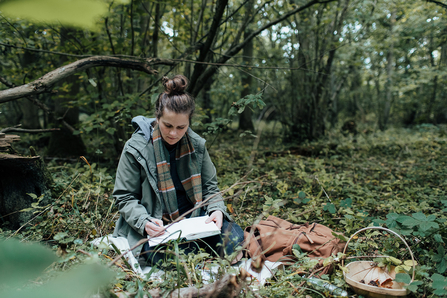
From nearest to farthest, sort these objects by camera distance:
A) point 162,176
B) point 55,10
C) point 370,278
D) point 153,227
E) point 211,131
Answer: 1. point 55,10
2. point 370,278
3. point 153,227
4. point 162,176
5. point 211,131

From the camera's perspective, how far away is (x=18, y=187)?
2.43 m

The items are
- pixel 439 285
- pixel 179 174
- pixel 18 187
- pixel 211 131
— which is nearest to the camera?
pixel 439 285

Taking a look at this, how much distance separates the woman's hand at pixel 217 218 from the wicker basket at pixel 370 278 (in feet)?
2.94

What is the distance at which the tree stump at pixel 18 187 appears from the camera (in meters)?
2.35

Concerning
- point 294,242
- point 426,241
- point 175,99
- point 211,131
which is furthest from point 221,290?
point 211,131

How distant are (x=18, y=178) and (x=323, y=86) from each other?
6.48 meters

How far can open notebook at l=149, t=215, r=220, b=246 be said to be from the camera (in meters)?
1.85

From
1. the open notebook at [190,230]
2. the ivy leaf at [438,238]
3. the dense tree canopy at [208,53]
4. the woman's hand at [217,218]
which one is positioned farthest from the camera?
the dense tree canopy at [208,53]

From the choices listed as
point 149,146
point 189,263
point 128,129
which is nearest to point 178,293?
point 189,263

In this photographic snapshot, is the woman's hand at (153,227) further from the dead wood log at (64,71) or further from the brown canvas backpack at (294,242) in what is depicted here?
the dead wood log at (64,71)

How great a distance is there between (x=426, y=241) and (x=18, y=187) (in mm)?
3364

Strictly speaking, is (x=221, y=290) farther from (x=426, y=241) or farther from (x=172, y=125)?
(x=426, y=241)

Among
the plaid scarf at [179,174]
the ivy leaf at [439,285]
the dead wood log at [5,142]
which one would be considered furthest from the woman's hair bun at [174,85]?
the ivy leaf at [439,285]

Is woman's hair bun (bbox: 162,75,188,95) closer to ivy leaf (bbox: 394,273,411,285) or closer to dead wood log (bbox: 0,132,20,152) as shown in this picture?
dead wood log (bbox: 0,132,20,152)
